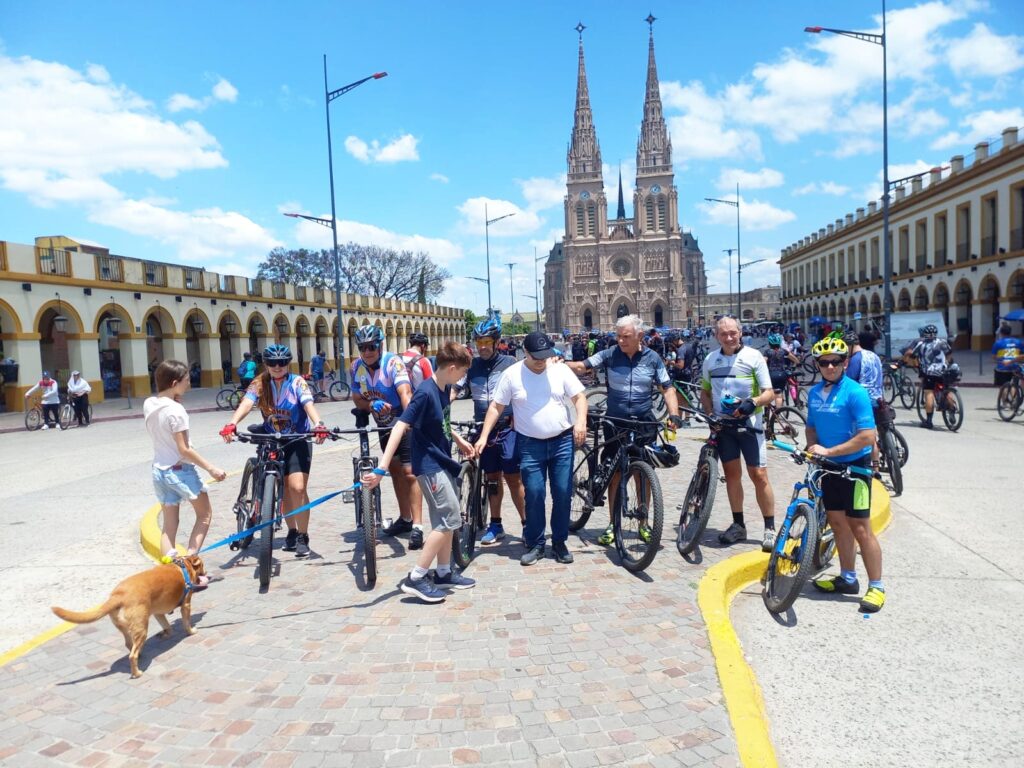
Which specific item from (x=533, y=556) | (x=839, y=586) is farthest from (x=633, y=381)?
(x=839, y=586)

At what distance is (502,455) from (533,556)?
981mm

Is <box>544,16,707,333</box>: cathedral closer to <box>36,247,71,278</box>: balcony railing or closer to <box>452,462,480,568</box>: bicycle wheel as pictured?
<box>36,247,71,278</box>: balcony railing

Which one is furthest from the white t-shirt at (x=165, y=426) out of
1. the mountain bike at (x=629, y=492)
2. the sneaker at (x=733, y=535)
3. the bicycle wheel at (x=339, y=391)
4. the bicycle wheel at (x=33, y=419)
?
the bicycle wheel at (x=339, y=391)

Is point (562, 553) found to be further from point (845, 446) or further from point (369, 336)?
point (369, 336)

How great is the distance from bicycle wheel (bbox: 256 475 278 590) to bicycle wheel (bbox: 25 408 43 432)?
16957 mm

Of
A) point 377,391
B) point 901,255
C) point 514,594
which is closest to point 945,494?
point 514,594

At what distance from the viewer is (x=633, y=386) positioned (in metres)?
5.50

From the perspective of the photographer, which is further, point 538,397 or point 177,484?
point 538,397

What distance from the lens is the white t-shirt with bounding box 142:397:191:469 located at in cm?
473

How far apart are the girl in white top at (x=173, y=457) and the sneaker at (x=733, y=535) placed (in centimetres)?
397

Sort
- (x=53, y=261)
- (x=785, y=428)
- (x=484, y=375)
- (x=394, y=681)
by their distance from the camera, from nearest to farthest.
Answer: (x=394, y=681), (x=484, y=375), (x=785, y=428), (x=53, y=261)

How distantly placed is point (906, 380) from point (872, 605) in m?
11.8

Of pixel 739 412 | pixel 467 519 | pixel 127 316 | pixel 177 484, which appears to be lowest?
pixel 467 519

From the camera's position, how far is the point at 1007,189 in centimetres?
3155
